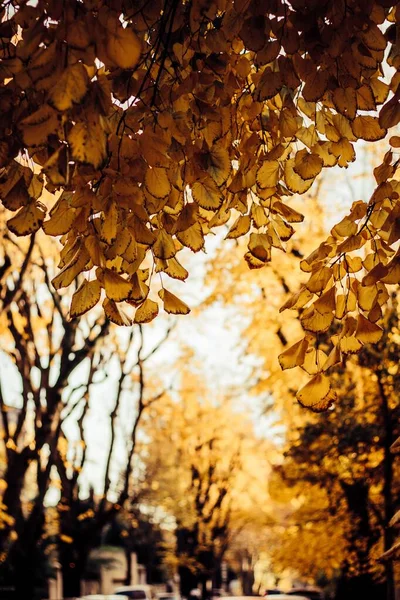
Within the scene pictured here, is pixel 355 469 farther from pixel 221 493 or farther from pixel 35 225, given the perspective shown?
pixel 221 493

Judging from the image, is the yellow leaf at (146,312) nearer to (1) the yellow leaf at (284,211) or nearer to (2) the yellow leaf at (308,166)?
(1) the yellow leaf at (284,211)

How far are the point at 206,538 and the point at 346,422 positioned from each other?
2856 centimetres

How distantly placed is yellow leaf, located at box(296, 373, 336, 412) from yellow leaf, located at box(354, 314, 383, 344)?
0.22 metres

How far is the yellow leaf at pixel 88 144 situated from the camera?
6.27 feet

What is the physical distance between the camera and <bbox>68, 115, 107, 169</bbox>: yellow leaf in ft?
Answer: 6.27

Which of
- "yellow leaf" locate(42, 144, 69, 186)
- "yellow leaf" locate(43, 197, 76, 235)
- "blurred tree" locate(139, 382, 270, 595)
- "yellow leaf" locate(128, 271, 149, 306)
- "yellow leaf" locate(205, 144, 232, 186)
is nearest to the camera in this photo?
"yellow leaf" locate(42, 144, 69, 186)

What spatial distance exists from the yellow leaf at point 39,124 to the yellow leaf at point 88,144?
0.06 m

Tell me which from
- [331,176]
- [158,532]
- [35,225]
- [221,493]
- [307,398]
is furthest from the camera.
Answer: [158,532]

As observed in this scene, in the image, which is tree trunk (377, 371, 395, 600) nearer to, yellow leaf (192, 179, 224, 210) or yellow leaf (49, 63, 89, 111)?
yellow leaf (192, 179, 224, 210)

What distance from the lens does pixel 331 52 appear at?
2.33m

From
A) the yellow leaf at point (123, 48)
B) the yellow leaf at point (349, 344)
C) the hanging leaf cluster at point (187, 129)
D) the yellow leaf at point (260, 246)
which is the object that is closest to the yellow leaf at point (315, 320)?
the hanging leaf cluster at point (187, 129)

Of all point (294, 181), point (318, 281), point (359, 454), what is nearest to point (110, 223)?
point (294, 181)

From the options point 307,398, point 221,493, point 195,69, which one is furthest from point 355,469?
point 221,493

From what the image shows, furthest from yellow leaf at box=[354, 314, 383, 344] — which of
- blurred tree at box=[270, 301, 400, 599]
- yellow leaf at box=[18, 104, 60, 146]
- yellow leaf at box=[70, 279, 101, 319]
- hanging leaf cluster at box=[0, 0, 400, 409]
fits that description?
blurred tree at box=[270, 301, 400, 599]
